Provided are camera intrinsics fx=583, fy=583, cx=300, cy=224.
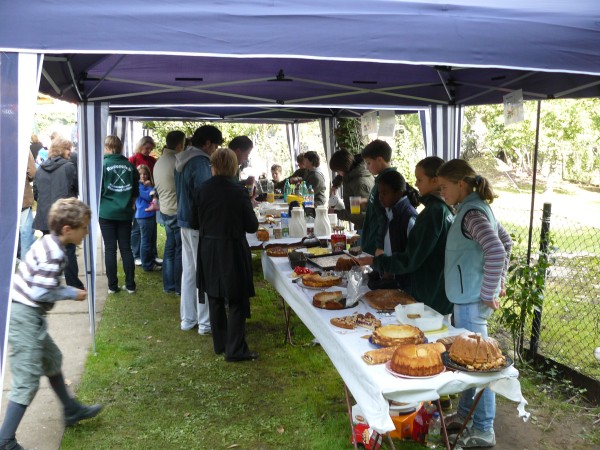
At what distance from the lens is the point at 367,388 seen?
2.28 m

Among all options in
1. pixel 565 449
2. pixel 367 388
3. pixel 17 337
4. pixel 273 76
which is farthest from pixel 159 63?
pixel 565 449

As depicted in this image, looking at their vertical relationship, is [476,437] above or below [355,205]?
below

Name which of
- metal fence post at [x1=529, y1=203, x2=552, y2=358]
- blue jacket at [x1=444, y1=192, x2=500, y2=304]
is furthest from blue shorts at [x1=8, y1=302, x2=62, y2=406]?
metal fence post at [x1=529, y1=203, x2=552, y2=358]

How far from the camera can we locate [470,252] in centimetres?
289

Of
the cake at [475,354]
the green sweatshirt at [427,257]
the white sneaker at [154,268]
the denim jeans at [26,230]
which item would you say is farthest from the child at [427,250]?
the white sneaker at [154,268]

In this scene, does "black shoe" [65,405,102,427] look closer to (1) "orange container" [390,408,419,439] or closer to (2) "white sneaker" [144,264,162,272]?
(1) "orange container" [390,408,419,439]

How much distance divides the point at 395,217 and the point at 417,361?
4.59 ft

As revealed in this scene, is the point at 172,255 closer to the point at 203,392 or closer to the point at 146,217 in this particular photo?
the point at 146,217

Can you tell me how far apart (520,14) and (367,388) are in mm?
1940

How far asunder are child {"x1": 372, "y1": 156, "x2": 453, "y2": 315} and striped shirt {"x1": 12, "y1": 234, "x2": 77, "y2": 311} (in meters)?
1.64

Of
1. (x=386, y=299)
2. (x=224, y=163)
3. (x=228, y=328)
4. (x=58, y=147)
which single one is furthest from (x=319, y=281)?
(x=58, y=147)

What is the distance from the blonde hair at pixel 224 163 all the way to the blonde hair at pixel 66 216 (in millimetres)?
1288

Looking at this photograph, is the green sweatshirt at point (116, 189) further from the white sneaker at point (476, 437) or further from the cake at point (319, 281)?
the white sneaker at point (476, 437)

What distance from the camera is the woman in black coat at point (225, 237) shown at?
13.3 feet
